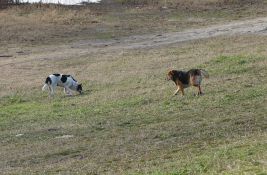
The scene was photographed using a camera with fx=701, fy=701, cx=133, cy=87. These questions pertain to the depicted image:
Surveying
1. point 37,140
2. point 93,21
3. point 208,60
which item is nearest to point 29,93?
point 208,60

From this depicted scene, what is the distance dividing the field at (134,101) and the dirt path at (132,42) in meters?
0.06

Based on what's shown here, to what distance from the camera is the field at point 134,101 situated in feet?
36.8

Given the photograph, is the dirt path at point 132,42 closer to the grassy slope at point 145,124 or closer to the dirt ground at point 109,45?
the dirt ground at point 109,45

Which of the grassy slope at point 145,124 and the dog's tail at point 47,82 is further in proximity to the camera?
the dog's tail at point 47,82

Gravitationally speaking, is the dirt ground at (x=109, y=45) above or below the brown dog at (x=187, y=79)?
below

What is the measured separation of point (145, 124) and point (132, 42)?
19152 millimetres

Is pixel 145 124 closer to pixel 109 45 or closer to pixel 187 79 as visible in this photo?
pixel 187 79

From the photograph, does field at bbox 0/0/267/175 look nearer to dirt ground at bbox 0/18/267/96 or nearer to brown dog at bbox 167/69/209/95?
dirt ground at bbox 0/18/267/96

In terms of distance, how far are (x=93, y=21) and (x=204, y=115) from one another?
25743 millimetres

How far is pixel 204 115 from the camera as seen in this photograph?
1439 centimetres

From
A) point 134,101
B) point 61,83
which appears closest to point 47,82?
point 61,83

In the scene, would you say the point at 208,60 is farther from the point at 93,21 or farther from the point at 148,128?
the point at 93,21

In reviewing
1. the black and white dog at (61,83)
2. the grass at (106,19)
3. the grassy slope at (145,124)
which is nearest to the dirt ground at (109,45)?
the grass at (106,19)

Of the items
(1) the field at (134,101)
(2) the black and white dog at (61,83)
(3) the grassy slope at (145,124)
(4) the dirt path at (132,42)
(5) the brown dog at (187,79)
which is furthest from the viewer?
(4) the dirt path at (132,42)
